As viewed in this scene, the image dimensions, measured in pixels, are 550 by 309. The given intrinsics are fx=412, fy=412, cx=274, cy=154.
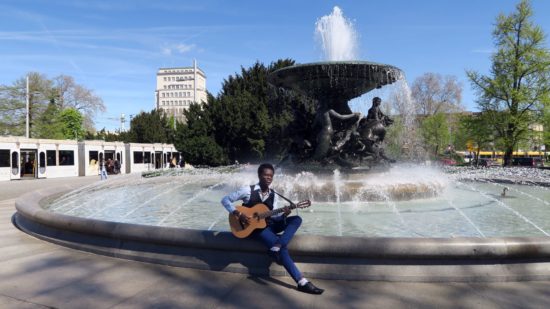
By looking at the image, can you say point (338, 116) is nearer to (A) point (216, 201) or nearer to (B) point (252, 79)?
(A) point (216, 201)

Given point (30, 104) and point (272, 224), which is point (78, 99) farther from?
point (272, 224)

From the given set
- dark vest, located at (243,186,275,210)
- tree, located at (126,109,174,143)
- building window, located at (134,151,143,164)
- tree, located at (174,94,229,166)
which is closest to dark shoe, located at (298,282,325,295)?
dark vest, located at (243,186,275,210)

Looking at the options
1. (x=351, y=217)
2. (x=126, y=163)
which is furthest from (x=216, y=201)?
(x=126, y=163)

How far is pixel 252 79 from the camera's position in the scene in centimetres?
3362

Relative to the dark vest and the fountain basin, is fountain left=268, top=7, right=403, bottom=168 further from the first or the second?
the dark vest

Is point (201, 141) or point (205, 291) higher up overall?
point (201, 141)

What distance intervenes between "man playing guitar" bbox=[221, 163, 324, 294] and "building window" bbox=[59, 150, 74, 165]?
3325 centimetres

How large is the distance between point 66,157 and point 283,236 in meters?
34.1

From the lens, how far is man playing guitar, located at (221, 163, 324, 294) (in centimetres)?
431

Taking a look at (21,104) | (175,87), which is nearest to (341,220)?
(21,104)

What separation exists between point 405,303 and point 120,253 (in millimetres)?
3601

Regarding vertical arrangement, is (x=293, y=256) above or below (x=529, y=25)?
below

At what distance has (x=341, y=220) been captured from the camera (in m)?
7.97

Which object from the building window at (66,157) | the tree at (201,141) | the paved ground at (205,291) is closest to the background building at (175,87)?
the building window at (66,157)
